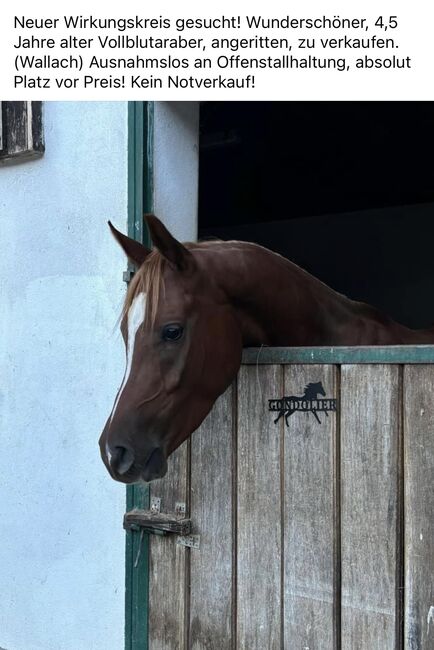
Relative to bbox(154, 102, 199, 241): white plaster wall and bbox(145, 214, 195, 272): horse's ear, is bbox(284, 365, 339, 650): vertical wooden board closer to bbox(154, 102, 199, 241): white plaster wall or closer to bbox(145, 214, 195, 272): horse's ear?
bbox(145, 214, 195, 272): horse's ear

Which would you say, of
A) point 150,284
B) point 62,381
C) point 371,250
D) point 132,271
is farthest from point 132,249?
point 371,250

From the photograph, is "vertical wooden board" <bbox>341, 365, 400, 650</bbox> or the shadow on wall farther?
the shadow on wall

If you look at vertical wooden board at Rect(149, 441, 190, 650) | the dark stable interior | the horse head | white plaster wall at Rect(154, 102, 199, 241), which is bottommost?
vertical wooden board at Rect(149, 441, 190, 650)

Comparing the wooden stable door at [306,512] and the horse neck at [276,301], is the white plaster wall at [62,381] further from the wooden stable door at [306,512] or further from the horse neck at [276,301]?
the horse neck at [276,301]

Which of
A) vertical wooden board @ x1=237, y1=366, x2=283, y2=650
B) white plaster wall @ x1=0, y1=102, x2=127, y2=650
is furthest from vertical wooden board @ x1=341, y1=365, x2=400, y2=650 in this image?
white plaster wall @ x1=0, y1=102, x2=127, y2=650

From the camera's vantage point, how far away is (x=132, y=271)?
205cm

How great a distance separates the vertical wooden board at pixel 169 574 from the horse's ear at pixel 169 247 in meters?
0.53

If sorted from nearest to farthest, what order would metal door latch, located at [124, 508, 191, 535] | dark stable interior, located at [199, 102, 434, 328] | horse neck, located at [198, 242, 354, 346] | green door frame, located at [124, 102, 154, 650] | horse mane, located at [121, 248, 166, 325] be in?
horse mane, located at [121, 248, 166, 325]
horse neck, located at [198, 242, 354, 346]
metal door latch, located at [124, 508, 191, 535]
green door frame, located at [124, 102, 154, 650]
dark stable interior, located at [199, 102, 434, 328]

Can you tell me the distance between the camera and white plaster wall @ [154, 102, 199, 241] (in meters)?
2.05

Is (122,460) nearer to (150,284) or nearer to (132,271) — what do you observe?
(150,284)

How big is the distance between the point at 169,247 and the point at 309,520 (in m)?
0.71

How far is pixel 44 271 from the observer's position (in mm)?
2328

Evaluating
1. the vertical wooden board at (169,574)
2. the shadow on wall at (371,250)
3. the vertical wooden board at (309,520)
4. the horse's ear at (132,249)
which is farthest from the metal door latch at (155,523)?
the shadow on wall at (371,250)

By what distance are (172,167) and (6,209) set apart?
0.72 meters
